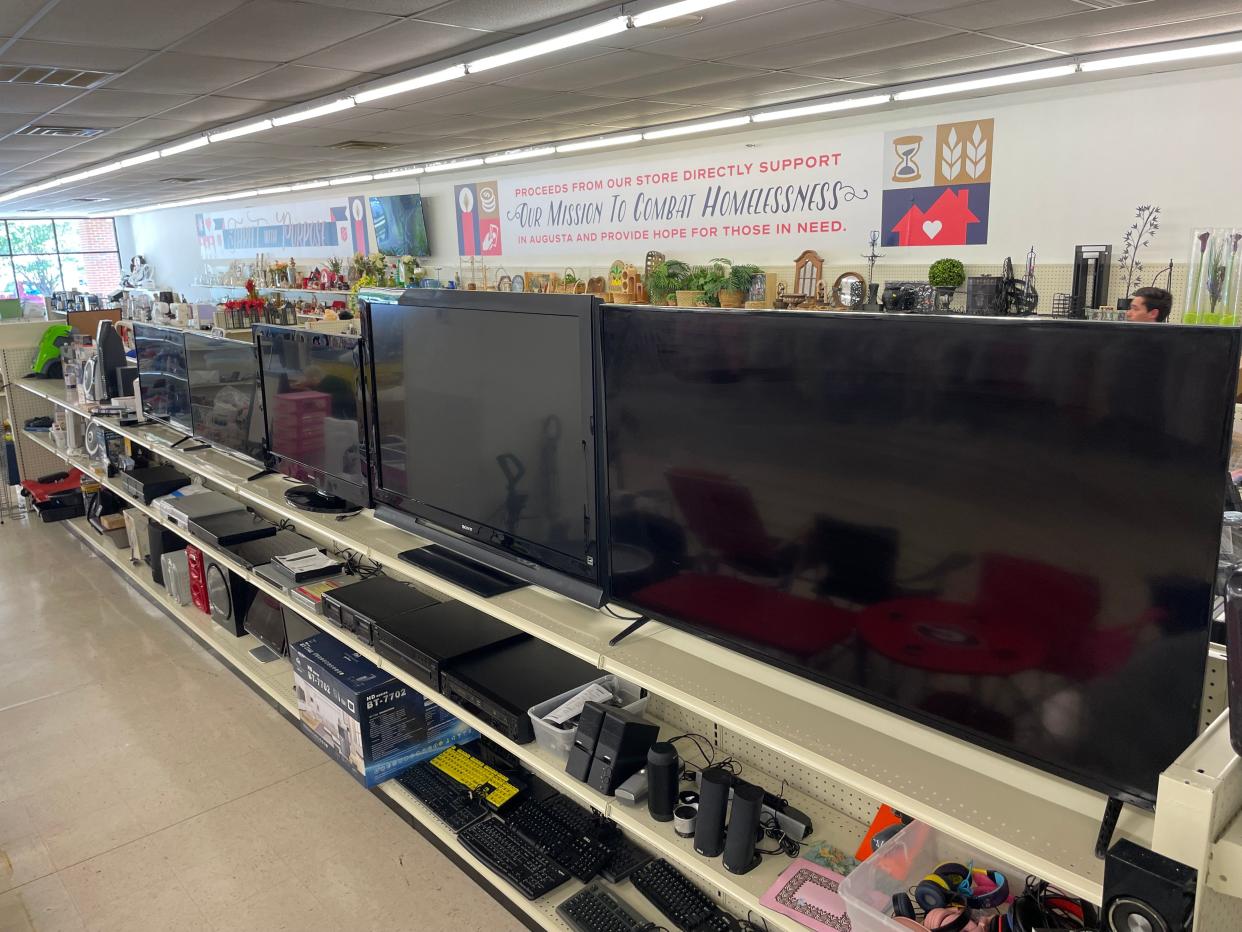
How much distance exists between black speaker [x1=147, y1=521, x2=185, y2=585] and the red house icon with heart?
5.33 m

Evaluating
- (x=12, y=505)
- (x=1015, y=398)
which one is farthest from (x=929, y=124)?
(x=12, y=505)

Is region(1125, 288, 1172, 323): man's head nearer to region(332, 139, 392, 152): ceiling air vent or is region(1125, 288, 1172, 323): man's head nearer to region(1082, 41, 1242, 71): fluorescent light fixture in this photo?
region(1082, 41, 1242, 71): fluorescent light fixture

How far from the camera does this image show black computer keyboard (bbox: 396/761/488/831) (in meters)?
2.62

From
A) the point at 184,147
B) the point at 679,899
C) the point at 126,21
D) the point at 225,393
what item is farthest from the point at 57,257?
the point at 679,899

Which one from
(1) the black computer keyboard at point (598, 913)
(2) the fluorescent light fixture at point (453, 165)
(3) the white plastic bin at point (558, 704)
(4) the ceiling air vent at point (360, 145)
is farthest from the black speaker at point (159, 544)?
(2) the fluorescent light fixture at point (453, 165)

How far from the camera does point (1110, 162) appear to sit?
5383 millimetres

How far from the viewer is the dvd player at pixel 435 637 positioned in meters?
2.47

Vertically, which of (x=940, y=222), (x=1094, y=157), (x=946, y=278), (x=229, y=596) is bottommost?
(x=229, y=596)

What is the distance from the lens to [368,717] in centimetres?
287

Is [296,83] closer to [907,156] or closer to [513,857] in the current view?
[907,156]

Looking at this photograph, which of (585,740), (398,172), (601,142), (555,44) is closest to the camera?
(585,740)

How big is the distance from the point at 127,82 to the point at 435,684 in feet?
16.7

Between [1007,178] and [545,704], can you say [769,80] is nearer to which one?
[1007,178]

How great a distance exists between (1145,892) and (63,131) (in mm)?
9169
